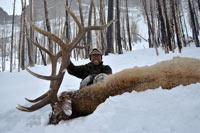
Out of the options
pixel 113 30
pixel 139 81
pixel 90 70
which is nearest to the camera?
pixel 139 81

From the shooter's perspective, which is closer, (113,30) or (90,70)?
(90,70)

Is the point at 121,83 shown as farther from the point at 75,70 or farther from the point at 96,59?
the point at 96,59

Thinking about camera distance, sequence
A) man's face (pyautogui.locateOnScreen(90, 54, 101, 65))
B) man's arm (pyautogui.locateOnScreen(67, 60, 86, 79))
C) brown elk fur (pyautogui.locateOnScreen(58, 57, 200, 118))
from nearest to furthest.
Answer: brown elk fur (pyautogui.locateOnScreen(58, 57, 200, 118)) → man's arm (pyautogui.locateOnScreen(67, 60, 86, 79)) → man's face (pyautogui.locateOnScreen(90, 54, 101, 65))

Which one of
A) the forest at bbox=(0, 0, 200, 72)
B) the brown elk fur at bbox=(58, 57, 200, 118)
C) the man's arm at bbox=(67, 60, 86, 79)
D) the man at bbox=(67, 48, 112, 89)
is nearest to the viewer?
the brown elk fur at bbox=(58, 57, 200, 118)

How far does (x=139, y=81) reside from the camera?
1.69 m

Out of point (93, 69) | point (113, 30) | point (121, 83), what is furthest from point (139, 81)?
point (113, 30)

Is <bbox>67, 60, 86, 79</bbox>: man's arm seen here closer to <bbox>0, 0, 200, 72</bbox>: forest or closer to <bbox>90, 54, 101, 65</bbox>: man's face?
<bbox>90, 54, 101, 65</bbox>: man's face

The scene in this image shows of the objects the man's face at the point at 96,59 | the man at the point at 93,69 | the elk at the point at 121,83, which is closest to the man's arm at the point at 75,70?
the man at the point at 93,69

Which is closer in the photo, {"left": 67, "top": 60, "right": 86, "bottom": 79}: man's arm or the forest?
{"left": 67, "top": 60, "right": 86, "bottom": 79}: man's arm

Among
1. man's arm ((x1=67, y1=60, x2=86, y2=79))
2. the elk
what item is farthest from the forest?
the elk

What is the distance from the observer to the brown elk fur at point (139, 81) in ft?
5.13

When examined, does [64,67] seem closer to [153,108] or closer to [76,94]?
[76,94]

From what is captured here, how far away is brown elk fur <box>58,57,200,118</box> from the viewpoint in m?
1.56

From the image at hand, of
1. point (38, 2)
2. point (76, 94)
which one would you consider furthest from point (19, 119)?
point (38, 2)
